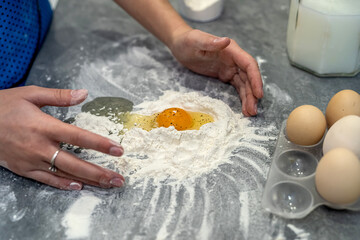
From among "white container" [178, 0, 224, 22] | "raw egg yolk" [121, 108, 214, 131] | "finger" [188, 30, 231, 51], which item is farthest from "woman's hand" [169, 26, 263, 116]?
"white container" [178, 0, 224, 22]

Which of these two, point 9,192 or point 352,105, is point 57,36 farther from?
point 352,105

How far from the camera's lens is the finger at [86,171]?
88cm

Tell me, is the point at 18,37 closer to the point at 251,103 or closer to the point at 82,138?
the point at 82,138

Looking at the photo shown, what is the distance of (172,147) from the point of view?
991 mm

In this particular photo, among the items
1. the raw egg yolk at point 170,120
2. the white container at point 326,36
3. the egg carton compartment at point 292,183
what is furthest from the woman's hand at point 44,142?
the white container at point 326,36

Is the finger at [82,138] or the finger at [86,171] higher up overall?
the finger at [82,138]

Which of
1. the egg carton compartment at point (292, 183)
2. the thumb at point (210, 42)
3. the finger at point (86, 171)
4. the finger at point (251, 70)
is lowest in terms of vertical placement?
the egg carton compartment at point (292, 183)

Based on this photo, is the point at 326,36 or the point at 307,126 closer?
the point at 307,126

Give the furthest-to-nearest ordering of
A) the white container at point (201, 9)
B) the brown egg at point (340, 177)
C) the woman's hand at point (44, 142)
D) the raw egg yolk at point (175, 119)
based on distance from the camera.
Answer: the white container at point (201, 9)
the raw egg yolk at point (175, 119)
the woman's hand at point (44, 142)
the brown egg at point (340, 177)

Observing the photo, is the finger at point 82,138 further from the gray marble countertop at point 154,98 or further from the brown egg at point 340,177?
the brown egg at point 340,177

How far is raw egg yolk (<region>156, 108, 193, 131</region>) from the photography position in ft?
3.43

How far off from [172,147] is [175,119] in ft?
0.31

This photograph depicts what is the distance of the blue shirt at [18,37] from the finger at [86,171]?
0.45 metres

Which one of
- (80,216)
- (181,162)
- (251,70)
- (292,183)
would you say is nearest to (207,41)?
(251,70)
